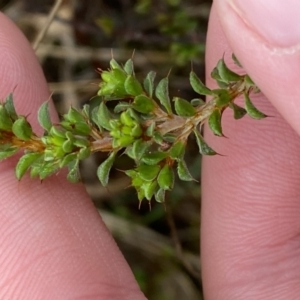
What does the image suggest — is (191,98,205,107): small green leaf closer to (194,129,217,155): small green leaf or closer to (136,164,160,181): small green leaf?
(194,129,217,155): small green leaf

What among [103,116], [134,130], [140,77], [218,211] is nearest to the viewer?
[134,130]

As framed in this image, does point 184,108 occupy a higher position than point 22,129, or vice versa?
point 184,108

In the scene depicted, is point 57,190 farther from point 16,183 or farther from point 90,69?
point 90,69

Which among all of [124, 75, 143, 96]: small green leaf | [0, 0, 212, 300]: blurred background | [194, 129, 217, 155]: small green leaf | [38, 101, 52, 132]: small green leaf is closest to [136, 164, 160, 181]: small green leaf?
[194, 129, 217, 155]: small green leaf

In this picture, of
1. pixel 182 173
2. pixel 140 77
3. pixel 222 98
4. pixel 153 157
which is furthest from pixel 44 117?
pixel 140 77

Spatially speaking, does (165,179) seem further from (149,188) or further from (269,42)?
(269,42)

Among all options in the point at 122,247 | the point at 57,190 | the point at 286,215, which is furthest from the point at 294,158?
the point at 122,247
